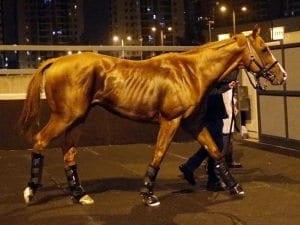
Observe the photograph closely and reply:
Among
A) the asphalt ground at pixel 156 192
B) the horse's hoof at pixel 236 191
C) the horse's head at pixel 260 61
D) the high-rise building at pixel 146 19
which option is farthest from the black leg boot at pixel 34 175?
the high-rise building at pixel 146 19

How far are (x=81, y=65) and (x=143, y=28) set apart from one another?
304ft

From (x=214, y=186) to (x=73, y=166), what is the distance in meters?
1.93

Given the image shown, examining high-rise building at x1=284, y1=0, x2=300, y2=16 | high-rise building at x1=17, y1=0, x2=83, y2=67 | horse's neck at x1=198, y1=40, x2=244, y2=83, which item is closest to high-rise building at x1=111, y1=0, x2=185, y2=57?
high-rise building at x1=17, y1=0, x2=83, y2=67

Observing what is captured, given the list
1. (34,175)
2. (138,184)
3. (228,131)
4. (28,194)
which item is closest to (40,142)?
(34,175)

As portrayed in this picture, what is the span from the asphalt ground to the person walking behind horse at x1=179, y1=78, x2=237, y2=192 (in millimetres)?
199

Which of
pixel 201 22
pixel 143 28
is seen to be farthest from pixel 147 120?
pixel 143 28

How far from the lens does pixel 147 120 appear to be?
7781 millimetres

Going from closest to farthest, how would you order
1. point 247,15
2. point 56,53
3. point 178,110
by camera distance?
point 178,110 → point 56,53 → point 247,15

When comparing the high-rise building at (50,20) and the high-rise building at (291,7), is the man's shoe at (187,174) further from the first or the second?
the high-rise building at (291,7)

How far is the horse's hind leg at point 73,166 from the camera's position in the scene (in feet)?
25.4

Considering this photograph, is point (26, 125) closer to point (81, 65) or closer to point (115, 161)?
point (81, 65)

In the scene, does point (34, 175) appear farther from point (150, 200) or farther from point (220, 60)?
point (220, 60)

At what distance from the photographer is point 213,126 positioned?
854 centimetres

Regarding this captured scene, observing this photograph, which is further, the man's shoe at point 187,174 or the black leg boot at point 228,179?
the man's shoe at point 187,174
